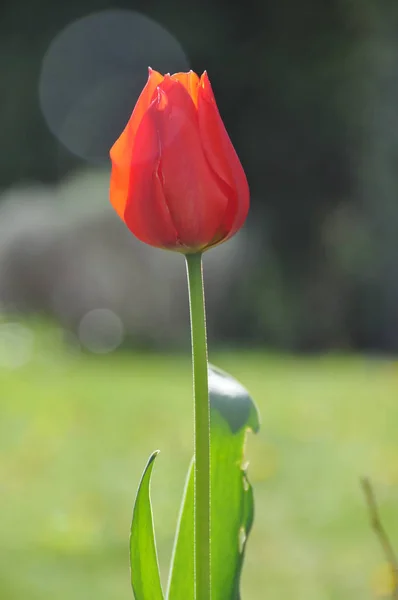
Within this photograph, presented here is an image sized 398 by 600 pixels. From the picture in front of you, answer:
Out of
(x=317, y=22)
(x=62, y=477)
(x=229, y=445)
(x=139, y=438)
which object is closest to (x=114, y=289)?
(x=317, y=22)

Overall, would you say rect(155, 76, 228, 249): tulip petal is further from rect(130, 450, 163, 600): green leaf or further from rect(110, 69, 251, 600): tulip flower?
rect(130, 450, 163, 600): green leaf

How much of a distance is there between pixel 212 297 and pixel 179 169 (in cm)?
663

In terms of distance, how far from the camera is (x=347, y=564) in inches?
96.0

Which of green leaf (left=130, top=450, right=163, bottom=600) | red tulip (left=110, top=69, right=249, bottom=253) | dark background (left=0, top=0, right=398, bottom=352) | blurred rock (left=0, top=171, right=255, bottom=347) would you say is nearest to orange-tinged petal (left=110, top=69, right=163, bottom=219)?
red tulip (left=110, top=69, right=249, bottom=253)

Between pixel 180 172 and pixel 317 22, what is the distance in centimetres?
814

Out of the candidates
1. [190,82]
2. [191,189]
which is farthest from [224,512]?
[190,82]

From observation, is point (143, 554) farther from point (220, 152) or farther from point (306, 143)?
point (306, 143)

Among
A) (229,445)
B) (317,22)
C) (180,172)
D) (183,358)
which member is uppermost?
(317,22)

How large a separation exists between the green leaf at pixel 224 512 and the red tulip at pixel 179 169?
0.88 feet

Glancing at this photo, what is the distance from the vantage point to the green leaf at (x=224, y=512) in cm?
109

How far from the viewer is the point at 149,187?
0.94 m

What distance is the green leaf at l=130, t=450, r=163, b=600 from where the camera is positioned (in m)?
0.99

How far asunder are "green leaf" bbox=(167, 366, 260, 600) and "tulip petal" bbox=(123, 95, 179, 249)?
0.92 feet

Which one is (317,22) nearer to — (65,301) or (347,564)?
(65,301)
